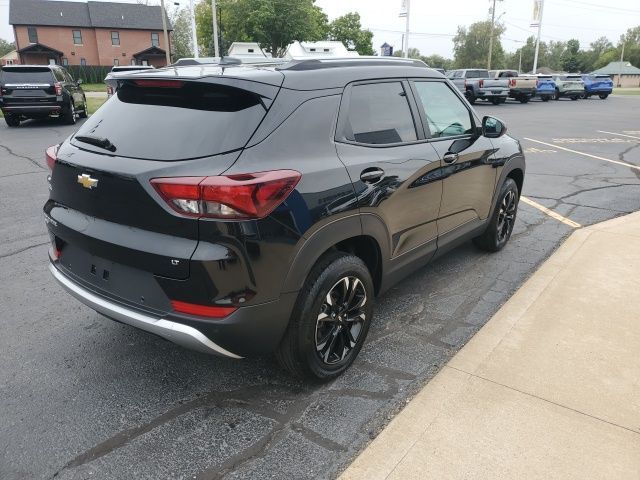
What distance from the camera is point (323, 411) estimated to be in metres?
2.75

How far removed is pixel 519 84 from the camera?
1144 inches

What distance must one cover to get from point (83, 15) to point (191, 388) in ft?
226

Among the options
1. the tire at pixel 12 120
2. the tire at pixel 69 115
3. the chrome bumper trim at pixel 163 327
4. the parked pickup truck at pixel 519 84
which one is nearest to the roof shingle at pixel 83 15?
the parked pickup truck at pixel 519 84

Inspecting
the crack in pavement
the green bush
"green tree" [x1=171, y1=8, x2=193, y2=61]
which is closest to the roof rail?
the crack in pavement

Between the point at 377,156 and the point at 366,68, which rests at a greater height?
the point at 366,68

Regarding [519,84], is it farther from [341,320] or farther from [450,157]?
[341,320]

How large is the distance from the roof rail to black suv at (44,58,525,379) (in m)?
0.02

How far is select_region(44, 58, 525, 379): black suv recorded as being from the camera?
7.63 feet

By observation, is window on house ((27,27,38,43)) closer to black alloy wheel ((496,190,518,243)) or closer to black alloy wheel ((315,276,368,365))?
black alloy wheel ((496,190,518,243))

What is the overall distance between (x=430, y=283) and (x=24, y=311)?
3.20 meters

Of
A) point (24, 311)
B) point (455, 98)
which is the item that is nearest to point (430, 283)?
point (455, 98)

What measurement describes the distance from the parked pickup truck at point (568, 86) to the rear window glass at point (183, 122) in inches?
1395

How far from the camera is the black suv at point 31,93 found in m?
14.1

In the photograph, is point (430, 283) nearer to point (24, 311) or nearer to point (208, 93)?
point (208, 93)
